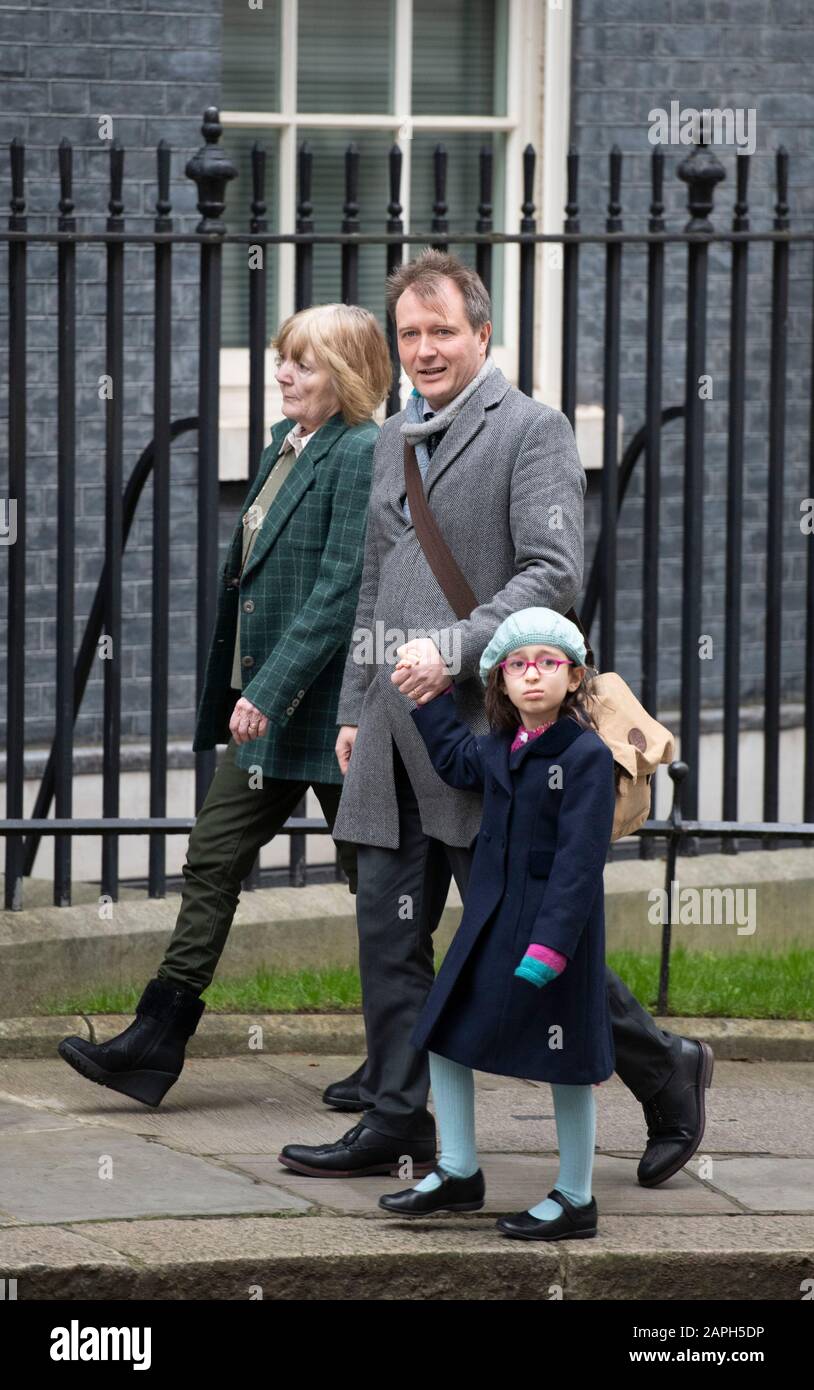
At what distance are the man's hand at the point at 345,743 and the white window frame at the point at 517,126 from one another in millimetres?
3370

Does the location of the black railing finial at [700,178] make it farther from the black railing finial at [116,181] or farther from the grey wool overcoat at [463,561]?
the grey wool overcoat at [463,561]

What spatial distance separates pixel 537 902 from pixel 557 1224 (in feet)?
2.12

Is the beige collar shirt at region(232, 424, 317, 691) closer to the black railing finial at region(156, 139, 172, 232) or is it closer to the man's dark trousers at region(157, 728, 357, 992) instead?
the man's dark trousers at region(157, 728, 357, 992)

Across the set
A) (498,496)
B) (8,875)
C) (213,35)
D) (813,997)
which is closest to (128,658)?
(8,875)

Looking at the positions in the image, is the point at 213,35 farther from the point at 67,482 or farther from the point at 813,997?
the point at 813,997

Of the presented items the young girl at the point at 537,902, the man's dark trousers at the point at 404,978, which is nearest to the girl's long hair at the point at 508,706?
the young girl at the point at 537,902

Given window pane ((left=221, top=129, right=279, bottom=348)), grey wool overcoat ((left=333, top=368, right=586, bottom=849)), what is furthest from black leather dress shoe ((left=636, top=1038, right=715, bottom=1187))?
window pane ((left=221, top=129, right=279, bottom=348))

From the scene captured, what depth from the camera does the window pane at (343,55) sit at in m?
8.24

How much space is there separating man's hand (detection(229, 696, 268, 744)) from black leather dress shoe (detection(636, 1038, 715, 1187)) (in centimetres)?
116

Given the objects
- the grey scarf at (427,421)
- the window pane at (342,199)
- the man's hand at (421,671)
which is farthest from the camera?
the window pane at (342,199)

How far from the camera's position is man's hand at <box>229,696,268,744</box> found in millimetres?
5172

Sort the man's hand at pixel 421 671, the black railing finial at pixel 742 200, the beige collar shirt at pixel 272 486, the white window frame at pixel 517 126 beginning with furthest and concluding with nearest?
the white window frame at pixel 517 126 → the black railing finial at pixel 742 200 → the beige collar shirt at pixel 272 486 → the man's hand at pixel 421 671
